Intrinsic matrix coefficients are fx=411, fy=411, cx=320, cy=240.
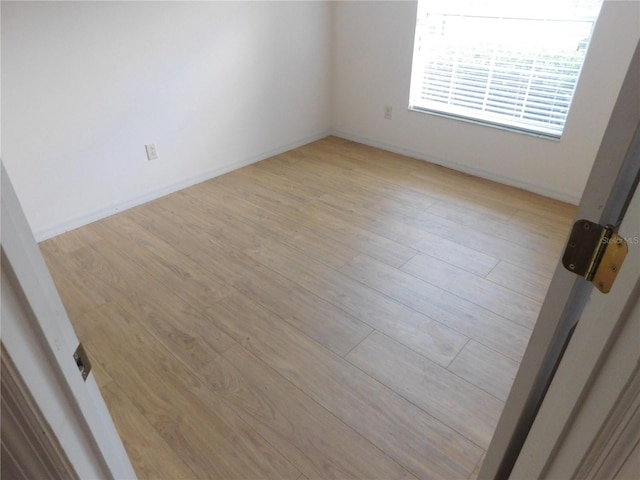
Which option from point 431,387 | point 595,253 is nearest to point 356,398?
point 431,387

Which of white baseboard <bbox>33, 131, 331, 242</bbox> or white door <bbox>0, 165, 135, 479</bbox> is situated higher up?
white door <bbox>0, 165, 135, 479</bbox>

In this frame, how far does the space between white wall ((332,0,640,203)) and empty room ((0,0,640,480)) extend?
0.6 inches

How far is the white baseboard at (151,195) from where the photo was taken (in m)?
2.52

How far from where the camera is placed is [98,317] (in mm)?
1901

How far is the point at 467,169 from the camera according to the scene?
3309 mm

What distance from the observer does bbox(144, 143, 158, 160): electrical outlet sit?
2.77 meters

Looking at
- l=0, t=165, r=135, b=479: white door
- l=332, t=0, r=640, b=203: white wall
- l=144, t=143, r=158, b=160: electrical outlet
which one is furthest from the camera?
l=144, t=143, r=158, b=160: electrical outlet

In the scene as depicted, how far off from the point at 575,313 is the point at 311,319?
1355 millimetres

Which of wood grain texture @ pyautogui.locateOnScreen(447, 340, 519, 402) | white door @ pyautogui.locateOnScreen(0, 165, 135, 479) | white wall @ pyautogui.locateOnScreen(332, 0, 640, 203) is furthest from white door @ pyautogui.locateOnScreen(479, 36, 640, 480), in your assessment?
white wall @ pyautogui.locateOnScreen(332, 0, 640, 203)

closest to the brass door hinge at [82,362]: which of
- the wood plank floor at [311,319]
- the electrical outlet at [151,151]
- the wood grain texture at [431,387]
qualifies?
the wood plank floor at [311,319]

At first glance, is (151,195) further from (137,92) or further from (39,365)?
(39,365)

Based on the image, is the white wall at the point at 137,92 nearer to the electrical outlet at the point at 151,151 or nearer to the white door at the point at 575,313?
the electrical outlet at the point at 151,151

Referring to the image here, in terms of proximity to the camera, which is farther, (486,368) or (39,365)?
(486,368)

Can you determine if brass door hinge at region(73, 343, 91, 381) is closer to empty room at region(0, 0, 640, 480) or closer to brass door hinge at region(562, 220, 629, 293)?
empty room at region(0, 0, 640, 480)
